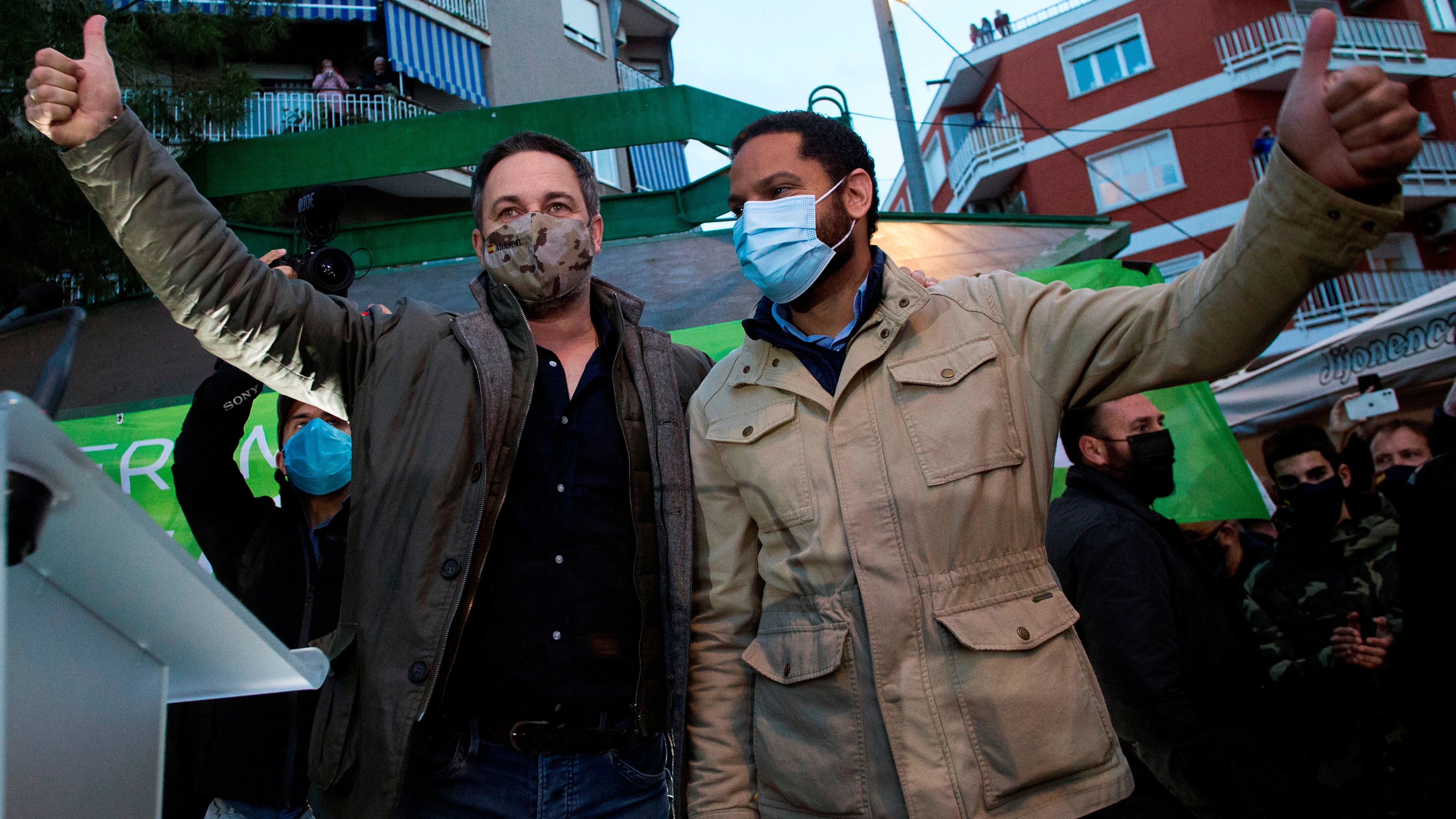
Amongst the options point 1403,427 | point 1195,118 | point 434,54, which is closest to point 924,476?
point 1403,427

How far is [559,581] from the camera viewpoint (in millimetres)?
2049

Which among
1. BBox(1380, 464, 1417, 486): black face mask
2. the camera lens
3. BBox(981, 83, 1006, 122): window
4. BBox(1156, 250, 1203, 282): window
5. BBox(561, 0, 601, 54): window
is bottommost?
BBox(1380, 464, 1417, 486): black face mask

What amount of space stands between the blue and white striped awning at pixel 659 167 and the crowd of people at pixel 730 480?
18457 mm

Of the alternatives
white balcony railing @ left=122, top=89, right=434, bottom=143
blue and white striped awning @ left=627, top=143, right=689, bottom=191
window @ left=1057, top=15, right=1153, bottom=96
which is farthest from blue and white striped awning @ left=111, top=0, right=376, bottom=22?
window @ left=1057, top=15, right=1153, bottom=96

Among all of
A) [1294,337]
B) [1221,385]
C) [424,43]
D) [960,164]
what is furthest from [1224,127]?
[424,43]

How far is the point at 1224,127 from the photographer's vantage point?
23.0 meters

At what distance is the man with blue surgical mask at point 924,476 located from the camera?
5.05ft

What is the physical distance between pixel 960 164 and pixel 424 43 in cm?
1629

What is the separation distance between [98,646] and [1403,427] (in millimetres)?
5917

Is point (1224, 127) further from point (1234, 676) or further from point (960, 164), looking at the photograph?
point (1234, 676)

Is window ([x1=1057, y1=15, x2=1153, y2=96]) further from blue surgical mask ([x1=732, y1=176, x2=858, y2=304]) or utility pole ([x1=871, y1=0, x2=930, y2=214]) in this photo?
→ blue surgical mask ([x1=732, y1=176, x2=858, y2=304])

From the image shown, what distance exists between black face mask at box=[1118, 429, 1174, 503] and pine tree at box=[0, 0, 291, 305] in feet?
19.4

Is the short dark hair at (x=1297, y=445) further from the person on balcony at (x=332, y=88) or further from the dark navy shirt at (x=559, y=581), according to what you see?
the person on balcony at (x=332, y=88)

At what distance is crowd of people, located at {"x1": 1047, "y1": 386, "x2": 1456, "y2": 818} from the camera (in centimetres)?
288
